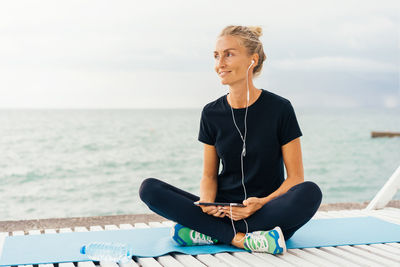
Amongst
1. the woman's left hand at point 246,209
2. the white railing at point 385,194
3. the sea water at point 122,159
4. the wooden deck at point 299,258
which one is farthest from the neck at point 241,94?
the sea water at point 122,159

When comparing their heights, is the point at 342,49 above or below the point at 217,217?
above

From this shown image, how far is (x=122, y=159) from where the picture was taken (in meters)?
21.7

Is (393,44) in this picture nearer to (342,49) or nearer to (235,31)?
(342,49)

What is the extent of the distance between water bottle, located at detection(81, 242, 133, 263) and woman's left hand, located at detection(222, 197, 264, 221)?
0.49 metres

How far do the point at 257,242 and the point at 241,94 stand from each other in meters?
0.72

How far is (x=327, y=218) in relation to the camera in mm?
3062

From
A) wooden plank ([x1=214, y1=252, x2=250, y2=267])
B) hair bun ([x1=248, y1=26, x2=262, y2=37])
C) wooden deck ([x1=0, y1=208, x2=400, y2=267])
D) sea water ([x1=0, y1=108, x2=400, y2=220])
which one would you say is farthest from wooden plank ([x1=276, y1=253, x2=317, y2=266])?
sea water ([x1=0, y1=108, x2=400, y2=220])

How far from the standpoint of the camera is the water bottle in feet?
6.97

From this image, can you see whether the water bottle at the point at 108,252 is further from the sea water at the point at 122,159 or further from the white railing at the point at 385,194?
the sea water at the point at 122,159

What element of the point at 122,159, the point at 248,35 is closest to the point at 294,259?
the point at 248,35

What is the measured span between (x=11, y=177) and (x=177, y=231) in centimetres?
1734

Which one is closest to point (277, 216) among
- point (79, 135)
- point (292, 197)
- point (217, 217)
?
point (292, 197)

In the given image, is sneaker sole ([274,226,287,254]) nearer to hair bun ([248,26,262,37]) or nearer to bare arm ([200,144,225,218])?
bare arm ([200,144,225,218])

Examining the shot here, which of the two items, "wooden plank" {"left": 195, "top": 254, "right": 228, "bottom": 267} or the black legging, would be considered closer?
"wooden plank" {"left": 195, "top": 254, "right": 228, "bottom": 267}
